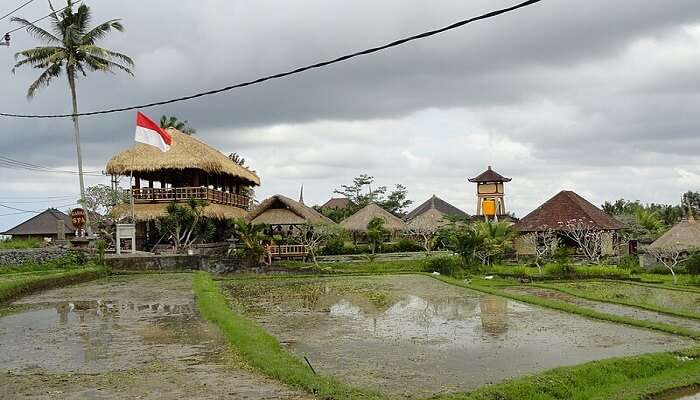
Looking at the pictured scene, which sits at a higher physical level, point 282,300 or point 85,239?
point 85,239

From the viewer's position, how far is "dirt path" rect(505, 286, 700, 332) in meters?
11.7

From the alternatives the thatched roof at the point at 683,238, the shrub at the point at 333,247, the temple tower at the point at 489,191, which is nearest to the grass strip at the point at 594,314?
the thatched roof at the point at 683,238

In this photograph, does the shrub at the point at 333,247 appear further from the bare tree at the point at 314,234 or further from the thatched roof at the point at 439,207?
the thatched roof at the point at 439,207

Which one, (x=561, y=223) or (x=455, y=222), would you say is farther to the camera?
(x=455, y=222)

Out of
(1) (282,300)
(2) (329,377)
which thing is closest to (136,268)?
(1) (282,300)

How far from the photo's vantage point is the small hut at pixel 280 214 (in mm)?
28859

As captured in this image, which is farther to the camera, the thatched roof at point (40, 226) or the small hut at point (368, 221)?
the thatched roof at point (40, 226)

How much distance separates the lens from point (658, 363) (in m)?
8.01

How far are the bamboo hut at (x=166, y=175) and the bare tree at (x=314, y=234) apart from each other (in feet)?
12.3

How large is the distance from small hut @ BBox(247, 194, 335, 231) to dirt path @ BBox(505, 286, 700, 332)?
13.0 meters

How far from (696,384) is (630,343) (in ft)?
7.19

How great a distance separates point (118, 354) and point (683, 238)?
20.1 meters

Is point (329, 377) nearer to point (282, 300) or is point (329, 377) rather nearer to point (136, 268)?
point (282, 300)

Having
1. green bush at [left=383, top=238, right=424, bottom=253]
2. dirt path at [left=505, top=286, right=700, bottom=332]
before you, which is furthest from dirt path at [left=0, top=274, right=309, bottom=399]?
green bush at [left=383, top=238, right=424, bottom=253]
